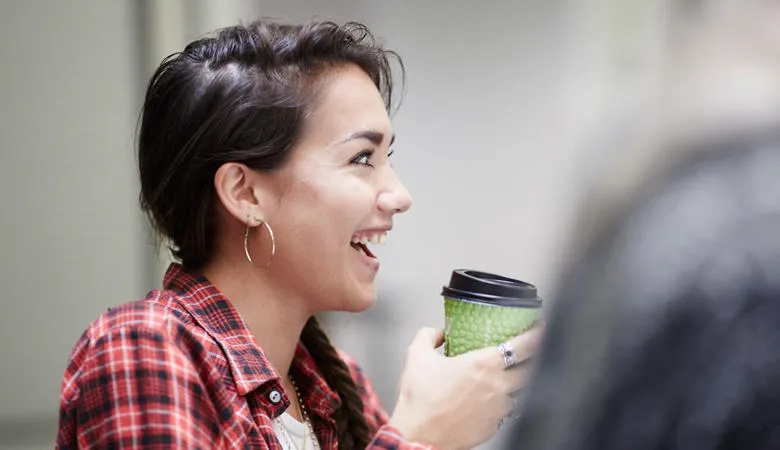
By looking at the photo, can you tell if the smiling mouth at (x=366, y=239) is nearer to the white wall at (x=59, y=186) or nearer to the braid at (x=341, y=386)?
the braid at (x=341, y=386)

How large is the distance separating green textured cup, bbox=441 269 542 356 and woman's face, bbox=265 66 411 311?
0.17 m

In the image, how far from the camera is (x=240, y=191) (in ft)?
3.31

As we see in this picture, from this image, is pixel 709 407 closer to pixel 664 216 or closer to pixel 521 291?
pixel 664 216

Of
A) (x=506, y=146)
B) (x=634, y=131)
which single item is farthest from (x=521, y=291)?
(x=506, y=146)

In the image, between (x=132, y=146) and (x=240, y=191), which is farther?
(x=132, y=146)

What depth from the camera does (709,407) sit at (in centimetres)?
34

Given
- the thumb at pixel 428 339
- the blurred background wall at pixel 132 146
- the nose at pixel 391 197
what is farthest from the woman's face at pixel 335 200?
the blurred background wall at pixel 132 146

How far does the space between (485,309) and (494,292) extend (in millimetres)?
20

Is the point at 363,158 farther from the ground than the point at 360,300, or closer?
farther from the ground

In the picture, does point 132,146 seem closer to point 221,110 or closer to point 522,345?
point 221,110

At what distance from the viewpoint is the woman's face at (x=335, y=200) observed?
995 millimetres

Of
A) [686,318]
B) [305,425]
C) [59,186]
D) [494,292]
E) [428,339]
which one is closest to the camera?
[686,318]

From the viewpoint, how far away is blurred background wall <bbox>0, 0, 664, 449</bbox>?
1.53 meters

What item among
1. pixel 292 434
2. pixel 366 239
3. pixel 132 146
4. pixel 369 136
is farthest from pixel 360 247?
pixel 132 146
